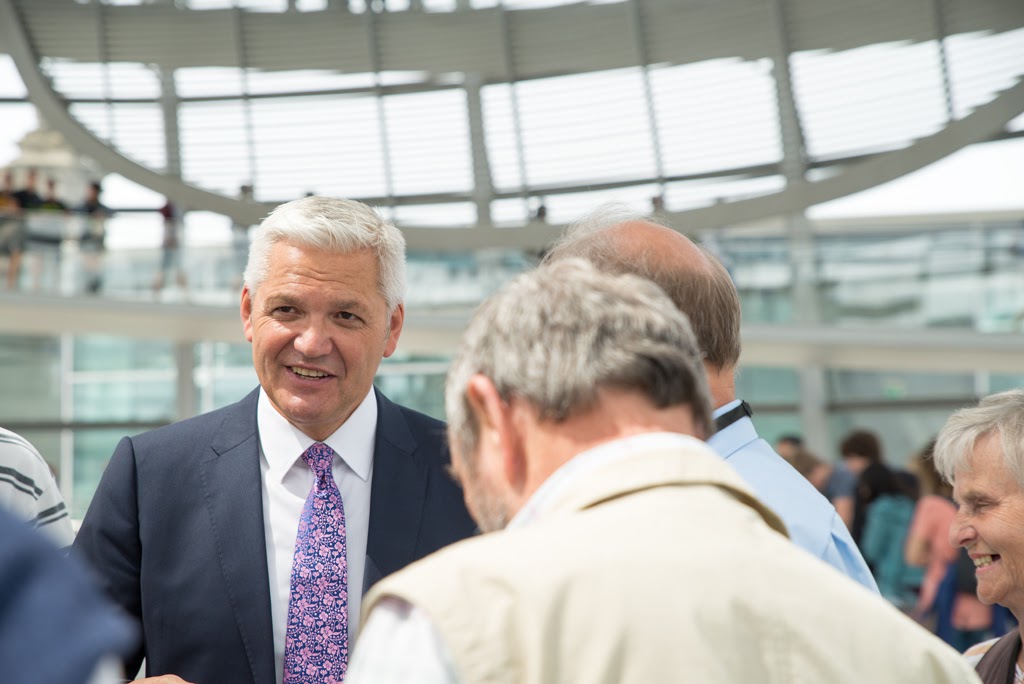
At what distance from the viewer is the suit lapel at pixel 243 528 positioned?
203 cm

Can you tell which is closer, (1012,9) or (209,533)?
(209,533)

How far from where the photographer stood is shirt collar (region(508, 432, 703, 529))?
1.10 meters

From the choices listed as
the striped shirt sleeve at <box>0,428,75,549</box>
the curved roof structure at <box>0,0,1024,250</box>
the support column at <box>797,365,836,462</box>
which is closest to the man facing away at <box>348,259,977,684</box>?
the striped shirt sleeve at <box>0,428,75,549</box>

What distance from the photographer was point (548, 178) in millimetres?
19922

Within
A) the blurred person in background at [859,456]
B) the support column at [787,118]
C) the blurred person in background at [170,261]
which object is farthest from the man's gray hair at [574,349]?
the support column at [787,118]

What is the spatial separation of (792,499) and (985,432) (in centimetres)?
87

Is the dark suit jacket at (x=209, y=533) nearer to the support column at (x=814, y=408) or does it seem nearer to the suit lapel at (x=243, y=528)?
the suit lapel at (x=243, y=528)

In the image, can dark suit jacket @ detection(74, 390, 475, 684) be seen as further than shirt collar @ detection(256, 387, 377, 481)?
No

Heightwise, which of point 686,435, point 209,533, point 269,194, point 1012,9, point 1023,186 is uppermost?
point 1012,9

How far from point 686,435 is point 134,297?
16.6 metres

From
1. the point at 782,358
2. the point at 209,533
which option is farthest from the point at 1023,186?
the point at 209,533

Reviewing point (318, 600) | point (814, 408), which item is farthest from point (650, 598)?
point (814, 408)

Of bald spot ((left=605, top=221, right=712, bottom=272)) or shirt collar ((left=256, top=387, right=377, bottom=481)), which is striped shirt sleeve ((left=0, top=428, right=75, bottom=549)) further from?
bald spot ((left=605, top=221, right=712, bottom=272))

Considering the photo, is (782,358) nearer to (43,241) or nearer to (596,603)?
(43,241)
